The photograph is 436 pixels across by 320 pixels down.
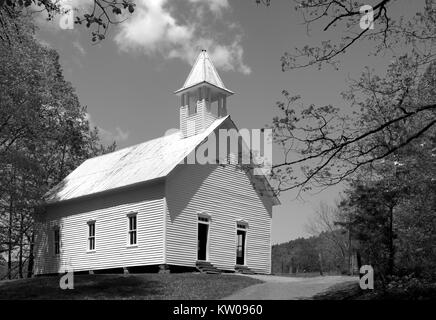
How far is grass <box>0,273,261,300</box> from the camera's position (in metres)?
22.1

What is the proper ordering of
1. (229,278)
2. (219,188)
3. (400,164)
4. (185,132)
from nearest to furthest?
(400,164)
(229,278)
(219,188)
(185,132)

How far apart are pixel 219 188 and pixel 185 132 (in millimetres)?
4372

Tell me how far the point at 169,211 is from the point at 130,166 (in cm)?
591

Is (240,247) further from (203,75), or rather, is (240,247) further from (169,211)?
(203,75)

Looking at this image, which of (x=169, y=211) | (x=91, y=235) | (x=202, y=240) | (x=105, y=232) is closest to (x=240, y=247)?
(x=202, y=240)

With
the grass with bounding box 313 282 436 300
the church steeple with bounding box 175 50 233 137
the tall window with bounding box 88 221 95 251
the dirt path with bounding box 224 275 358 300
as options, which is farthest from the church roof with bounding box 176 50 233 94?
the grass with bounding box 313 282 436 300

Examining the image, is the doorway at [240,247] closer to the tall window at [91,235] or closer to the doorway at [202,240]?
the doorway at [202,240]

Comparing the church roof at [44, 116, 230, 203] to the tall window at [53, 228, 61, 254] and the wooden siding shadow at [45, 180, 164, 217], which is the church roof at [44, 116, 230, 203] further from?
the tall window at [53, 228, 61, 254]

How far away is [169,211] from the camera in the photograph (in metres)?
29.8

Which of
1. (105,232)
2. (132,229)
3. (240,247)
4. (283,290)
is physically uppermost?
(132,229)
